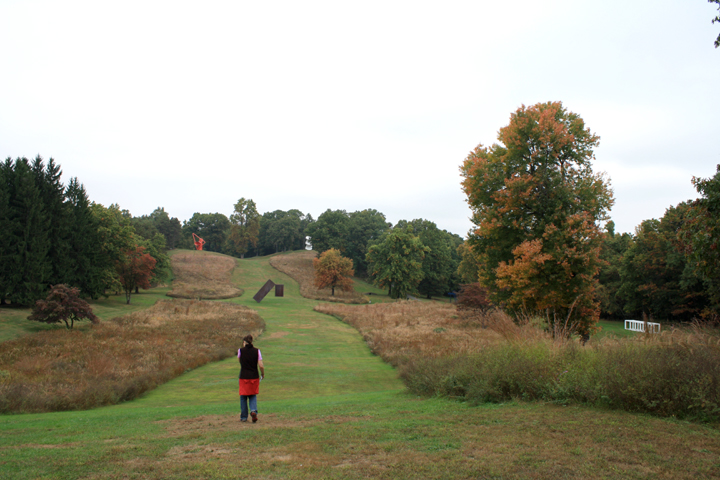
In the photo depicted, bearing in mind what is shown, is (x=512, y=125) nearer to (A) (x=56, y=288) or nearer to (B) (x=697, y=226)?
(B) (x=697, y=226)

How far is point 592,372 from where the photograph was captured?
7.78 metres

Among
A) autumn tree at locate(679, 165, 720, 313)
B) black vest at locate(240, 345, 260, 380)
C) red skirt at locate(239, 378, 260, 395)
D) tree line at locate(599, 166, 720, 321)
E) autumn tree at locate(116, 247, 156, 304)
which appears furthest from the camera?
autumn tree at locate(116, 247, 156, 304)

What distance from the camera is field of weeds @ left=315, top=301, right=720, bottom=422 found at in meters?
6.42

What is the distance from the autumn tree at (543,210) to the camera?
17672 mm

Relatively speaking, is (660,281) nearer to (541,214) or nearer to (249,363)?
(541,214)

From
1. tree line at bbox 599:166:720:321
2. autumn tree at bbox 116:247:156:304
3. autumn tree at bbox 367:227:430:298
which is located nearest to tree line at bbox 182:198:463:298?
autumn tree at bbox 367:227:430:298

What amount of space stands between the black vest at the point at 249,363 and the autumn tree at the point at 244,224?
10000 centimetres

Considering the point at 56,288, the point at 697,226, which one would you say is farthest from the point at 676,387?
the point at 56,288

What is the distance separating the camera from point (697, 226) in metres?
8.37

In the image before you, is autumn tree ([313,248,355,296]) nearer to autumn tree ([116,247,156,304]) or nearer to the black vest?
autumn tree ([116,247,156,304])

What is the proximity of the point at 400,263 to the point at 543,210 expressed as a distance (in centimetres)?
4911

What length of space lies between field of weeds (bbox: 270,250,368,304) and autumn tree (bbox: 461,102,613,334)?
137ft

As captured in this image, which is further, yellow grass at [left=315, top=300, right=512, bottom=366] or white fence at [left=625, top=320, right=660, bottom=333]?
yellow grass at [left=315, top=300, right=512, bottom=366]

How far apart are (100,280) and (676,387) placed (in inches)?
1974
